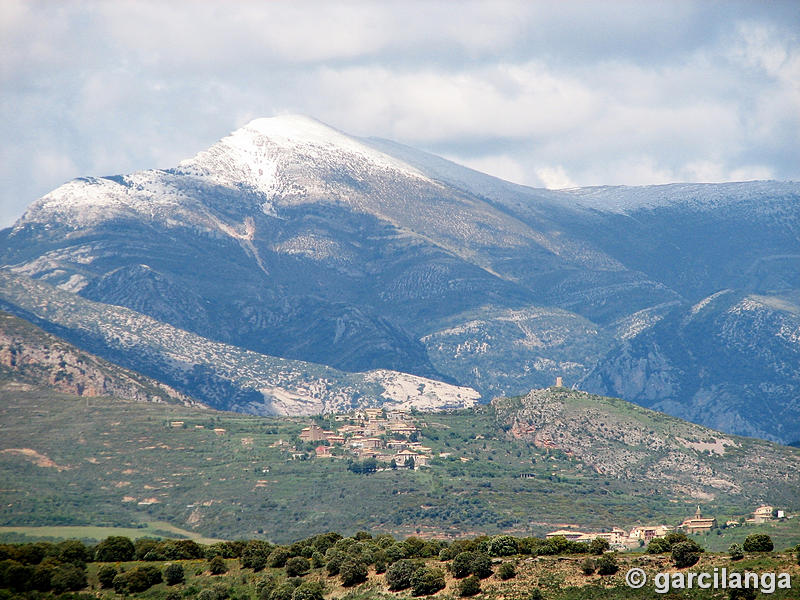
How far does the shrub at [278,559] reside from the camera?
Answer: 132 m

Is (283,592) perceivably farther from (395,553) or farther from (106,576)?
(106,576)

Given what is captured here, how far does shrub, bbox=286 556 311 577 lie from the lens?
420 feet

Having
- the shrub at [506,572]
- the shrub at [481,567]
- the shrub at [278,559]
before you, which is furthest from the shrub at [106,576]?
the shrub at [506,572]

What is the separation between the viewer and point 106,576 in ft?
435

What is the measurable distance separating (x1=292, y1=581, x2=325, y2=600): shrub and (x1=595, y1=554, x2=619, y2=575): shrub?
22.8 metres

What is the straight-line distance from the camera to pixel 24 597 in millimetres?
122938

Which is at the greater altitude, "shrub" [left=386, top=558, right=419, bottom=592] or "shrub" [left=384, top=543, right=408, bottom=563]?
"shrub" [left=384, top=543, right=408, bottom=563]

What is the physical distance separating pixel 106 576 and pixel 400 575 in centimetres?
2985

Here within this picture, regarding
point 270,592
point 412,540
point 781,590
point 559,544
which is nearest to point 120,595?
point 270,592

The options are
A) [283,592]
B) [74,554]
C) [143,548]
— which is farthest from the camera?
[143,548]

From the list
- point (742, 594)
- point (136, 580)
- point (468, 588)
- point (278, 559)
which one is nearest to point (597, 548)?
point (468, 588)

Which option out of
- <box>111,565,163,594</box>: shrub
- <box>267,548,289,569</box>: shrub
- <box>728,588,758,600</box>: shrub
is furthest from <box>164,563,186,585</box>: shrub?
<box>728,588,758,600</box>: shrub

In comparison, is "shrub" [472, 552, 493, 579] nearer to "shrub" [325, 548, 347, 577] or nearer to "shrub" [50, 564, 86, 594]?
"shrub" [325, 548, 347, 577]

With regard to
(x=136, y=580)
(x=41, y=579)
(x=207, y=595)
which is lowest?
(x=207, y=595)
